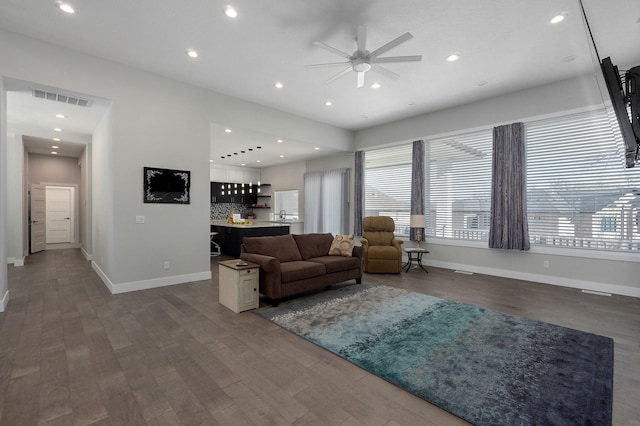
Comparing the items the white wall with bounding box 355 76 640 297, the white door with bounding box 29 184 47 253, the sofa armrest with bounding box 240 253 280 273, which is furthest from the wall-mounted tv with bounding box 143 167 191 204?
the white door with bounding box 29 184 47 253

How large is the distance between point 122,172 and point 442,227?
244 inches

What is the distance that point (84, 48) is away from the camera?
3.88 metres

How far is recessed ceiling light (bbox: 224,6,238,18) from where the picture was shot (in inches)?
122

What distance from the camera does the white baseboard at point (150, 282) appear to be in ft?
14.2

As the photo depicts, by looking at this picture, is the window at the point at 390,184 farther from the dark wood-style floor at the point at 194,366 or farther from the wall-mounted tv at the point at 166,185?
the wall-mounted tv at the point at 166,185

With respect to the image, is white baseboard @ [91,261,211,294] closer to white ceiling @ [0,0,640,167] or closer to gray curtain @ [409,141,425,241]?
white ceiling @ [0,0,640,167]

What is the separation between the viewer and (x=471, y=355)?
2510 mm

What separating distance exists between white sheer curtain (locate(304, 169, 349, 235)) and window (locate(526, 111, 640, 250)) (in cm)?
435

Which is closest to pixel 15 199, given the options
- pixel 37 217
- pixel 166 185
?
pixel 37 217

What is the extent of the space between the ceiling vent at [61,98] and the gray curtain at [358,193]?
5788mm

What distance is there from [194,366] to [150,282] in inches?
111

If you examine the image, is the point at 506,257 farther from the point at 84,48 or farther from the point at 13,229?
the point at 13,229

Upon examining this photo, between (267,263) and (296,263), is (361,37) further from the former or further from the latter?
(296,263)

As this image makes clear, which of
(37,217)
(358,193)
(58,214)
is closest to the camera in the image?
(358,193)
